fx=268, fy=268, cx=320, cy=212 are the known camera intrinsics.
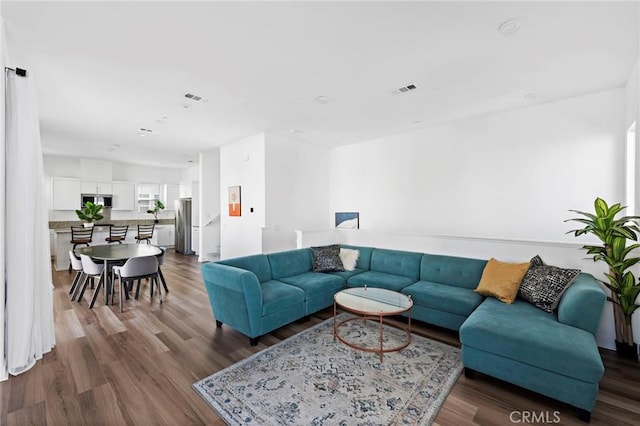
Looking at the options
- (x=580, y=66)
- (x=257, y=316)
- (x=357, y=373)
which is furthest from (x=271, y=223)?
(x=580, y=66)

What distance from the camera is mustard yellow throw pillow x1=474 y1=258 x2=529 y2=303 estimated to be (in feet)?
9.20

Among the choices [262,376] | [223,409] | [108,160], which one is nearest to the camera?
[223,409]

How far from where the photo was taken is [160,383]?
2191mm

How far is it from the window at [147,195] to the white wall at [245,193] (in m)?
4.64

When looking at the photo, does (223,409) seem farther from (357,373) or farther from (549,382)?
(549,382)

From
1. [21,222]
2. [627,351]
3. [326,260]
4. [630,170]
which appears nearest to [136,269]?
[21,222]

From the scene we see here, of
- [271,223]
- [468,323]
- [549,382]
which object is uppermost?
[271,223]

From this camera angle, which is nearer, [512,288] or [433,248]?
[512,288]

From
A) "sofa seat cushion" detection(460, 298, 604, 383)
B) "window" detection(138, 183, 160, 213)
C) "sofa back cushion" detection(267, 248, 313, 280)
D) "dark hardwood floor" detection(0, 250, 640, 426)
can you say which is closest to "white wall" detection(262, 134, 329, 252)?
"sofa back cushion" detection(267, 248, 313, 280)

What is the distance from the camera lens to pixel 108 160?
8.20m

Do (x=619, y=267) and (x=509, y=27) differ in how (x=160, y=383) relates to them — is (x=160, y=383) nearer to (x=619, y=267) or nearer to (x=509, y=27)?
(x=509, y=27)

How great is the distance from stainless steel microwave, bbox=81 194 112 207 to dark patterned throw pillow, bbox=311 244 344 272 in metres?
7.51

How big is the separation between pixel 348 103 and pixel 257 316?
9.92ft

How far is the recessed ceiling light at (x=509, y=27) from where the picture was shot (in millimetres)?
2135
